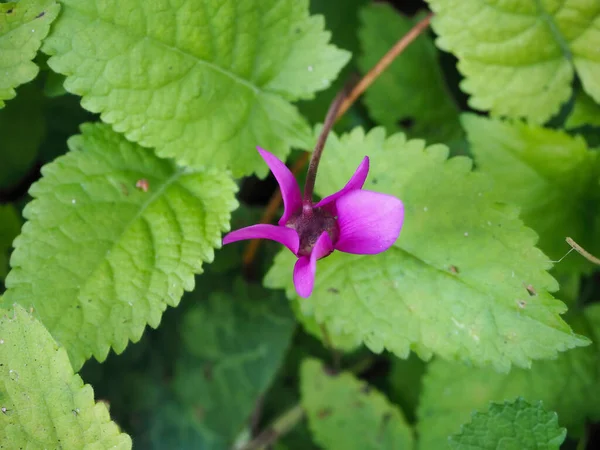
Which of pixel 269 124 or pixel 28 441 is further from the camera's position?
pixel 269 124

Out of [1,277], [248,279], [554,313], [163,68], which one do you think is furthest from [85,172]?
[554,313]

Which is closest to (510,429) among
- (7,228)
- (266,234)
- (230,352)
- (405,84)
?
(266,234)

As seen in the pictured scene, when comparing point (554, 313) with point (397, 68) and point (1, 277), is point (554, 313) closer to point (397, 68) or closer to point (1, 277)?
point (397, 68)

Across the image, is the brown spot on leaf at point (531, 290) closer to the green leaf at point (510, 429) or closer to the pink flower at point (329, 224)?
the green leaf at point (510, 429)

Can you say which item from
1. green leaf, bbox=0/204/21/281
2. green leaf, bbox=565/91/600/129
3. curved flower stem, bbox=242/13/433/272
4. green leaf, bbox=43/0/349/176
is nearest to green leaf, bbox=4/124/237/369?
green leaf, bbox=43/0/349/176

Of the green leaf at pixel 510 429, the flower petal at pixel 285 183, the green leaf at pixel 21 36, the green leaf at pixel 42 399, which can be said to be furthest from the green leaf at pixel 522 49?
the green leaf at pixel 42 399
